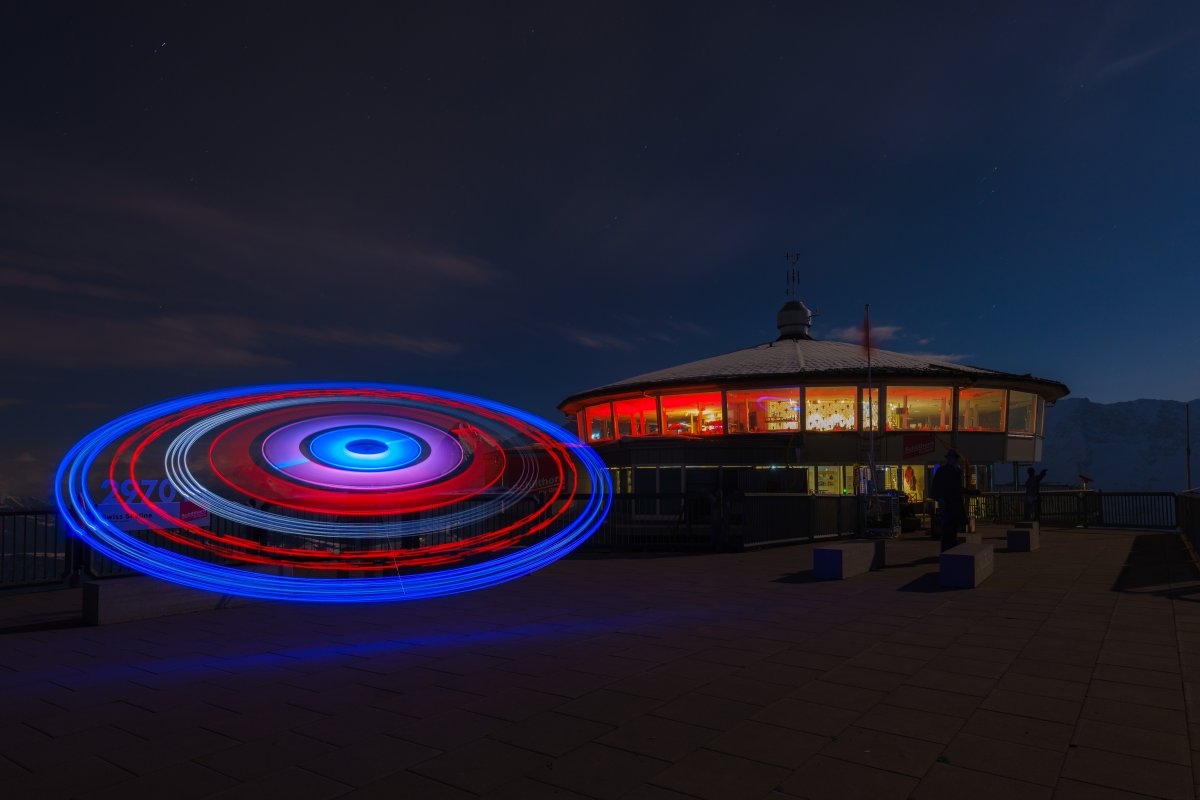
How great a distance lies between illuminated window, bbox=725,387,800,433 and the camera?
1793 inches

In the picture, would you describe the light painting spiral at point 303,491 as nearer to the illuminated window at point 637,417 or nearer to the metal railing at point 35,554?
the metal railing at point 35,554

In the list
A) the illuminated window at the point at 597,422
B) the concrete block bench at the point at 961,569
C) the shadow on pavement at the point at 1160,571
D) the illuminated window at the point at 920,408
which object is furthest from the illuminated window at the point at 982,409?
the concrete block bench at the point at 961,569

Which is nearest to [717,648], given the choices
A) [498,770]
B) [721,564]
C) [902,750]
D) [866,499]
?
[902,750]

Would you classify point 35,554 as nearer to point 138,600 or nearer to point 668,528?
point 138,600

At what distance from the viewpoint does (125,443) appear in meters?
12.3

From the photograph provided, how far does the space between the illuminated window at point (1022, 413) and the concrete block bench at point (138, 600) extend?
47.6 metres

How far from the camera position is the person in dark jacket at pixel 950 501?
16.9 metres

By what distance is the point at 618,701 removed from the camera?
6.44 m

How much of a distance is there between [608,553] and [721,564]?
157 inches

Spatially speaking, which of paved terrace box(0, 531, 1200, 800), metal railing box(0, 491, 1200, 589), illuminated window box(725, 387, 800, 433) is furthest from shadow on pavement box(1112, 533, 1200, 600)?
illuminated window box(725, 387, 800, 433)

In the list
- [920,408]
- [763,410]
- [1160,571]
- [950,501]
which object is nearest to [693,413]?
[763,410]

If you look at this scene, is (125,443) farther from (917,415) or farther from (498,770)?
Result: (917,415)

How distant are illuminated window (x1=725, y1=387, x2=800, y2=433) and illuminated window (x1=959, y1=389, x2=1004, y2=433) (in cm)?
1024

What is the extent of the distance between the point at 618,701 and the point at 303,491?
9317 mm
